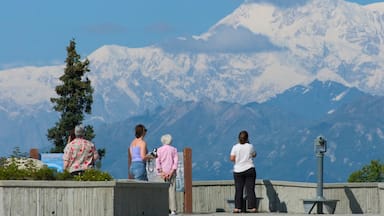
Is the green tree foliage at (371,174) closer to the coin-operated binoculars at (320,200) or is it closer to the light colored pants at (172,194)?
the coin-operated binoculars at (320,200)

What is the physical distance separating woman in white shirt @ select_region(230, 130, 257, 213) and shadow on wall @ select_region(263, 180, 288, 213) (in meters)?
3.54

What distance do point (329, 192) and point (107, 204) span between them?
9.26 m

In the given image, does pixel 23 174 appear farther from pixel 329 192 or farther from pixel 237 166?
pixel 329 192

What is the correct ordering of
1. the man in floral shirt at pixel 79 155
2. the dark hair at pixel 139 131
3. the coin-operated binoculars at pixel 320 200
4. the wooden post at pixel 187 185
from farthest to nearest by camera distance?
the wooden post at pixel 187 185
the coin-operated binoculars at pixel 320 200
the dark hair at pixel 139 131
the man in floral shirt at pixel 79 155

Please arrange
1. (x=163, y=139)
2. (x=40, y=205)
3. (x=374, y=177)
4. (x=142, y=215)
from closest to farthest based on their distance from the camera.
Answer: (x=40, y=205)
(x=142, y=215)
(x=163, y=139)
(x=374, y=177)

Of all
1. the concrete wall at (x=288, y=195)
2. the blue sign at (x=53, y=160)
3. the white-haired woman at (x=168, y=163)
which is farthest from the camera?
the concrete wall at (x=288, y=195)

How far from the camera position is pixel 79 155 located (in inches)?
845

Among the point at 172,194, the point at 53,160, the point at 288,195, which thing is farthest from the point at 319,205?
the point at 53,160

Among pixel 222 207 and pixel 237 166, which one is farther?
pixel 222 207

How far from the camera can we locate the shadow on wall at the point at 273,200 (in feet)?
93.4

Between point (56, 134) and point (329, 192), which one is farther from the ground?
point (56, 134)

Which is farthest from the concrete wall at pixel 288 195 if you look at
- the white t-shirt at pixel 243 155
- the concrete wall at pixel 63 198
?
the concrete wall at pixel 63 198

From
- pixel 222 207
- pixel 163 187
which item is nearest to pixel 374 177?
pixel 222 207

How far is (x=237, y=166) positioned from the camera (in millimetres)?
24578
